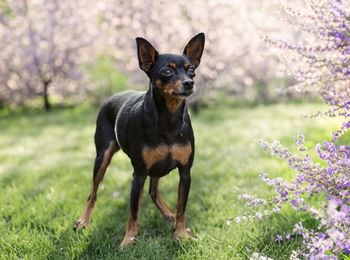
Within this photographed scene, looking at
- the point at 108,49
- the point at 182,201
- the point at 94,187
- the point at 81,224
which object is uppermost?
the point at 182,201

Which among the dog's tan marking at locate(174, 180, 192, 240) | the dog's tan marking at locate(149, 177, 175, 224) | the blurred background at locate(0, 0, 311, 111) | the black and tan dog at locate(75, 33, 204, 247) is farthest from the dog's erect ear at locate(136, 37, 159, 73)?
the blurred background at locate(0, 0, 311, 111)

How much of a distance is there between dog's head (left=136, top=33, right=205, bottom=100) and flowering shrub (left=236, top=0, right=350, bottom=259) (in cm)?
75

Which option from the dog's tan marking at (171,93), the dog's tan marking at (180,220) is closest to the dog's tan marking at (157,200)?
the dog's tan marking at (180,220)

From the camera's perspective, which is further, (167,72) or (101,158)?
(101,158)

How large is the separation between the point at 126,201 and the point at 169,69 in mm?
2024

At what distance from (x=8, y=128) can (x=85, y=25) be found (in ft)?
19.5

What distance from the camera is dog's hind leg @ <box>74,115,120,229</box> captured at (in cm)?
363

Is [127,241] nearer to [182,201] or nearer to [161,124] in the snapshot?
[182,201]

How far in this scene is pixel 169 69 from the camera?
289 centimetres

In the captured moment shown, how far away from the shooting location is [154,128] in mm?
2984

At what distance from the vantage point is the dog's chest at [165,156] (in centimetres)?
299

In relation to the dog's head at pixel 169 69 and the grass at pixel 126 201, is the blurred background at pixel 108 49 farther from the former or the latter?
the dog's head at pixel 169 69

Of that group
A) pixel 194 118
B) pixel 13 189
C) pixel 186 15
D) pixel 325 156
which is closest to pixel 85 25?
pixel 186 15

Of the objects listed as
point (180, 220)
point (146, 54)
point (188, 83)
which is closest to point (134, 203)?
point (180, 220)
